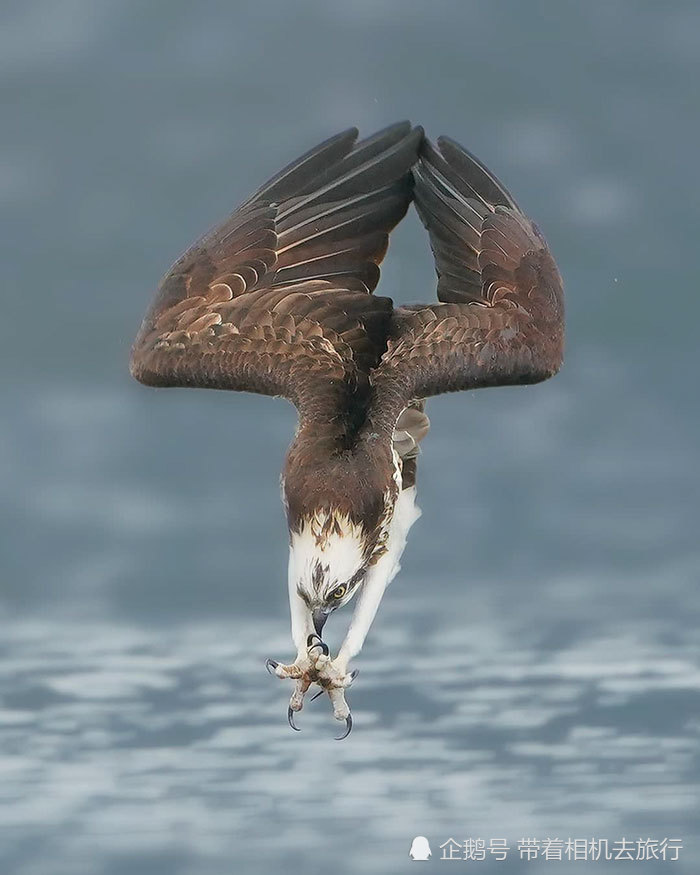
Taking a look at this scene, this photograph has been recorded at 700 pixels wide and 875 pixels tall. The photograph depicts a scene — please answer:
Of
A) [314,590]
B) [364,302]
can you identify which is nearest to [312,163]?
[364,302]

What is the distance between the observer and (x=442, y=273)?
1708 centimetres

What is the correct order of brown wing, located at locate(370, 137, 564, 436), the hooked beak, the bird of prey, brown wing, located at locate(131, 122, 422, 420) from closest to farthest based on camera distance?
the hooked beak, the bird of prey, brown wing, located at locate(370, 137, 564, 436), brown wing, located at locate(131, 122, 422, 420)

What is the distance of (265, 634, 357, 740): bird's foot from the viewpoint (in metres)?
14.2

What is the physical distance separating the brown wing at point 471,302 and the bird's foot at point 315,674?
1972mm

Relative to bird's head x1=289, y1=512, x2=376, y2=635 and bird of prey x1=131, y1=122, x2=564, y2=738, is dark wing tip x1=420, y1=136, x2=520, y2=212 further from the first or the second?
bird's head x1=289, y1=512, x2=376, y2=635

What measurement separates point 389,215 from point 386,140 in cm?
73

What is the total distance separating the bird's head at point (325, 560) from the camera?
45.5 ft

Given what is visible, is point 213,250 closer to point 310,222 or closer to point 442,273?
point 310,222

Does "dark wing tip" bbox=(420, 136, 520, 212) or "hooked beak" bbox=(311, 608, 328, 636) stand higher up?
"dark wing tip" bbox=(420, 136, 520, 212)

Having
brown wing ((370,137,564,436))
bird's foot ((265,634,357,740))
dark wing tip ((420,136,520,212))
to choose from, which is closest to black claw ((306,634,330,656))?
bird's foot ((265,634,357,740))

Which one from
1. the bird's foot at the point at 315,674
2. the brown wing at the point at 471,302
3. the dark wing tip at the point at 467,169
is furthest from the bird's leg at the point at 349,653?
the dark wing tip at the point at 467,169

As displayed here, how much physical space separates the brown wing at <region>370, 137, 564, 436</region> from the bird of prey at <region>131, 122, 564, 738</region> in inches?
0.7

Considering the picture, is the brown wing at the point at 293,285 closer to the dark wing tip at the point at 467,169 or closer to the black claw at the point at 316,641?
the dark wing tip at the point at 467,169

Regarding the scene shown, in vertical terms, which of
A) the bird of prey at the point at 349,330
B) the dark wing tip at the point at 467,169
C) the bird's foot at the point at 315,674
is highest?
the dark wing tip at the point at 467,169
